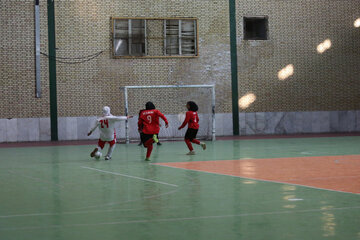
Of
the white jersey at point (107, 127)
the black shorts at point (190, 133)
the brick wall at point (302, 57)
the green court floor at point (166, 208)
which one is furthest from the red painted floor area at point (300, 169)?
the brick wall at point (302, 57)

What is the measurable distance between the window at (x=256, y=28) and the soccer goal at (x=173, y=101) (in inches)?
163

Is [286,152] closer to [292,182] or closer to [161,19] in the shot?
[292,182]

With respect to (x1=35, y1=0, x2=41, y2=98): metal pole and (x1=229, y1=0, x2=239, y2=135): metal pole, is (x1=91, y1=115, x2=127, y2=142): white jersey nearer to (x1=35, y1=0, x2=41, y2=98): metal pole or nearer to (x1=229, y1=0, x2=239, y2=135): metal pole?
(x1=35, y1=0, x2=41, y2=98): metal pole

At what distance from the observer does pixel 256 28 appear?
1286 inches

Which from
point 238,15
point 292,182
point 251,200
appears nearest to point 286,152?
A: point 292,182

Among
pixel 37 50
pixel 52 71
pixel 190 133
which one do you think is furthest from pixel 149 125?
pixel 37 50

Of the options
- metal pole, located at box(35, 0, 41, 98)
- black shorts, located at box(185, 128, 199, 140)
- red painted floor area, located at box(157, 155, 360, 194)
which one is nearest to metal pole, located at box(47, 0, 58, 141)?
metal pole, located at box(35, 0, 41, 98)

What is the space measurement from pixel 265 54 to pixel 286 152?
550 inches

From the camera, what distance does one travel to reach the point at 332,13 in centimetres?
3281

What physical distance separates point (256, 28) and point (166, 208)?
25.5 meters

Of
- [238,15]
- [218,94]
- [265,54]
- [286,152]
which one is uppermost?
[238,15]

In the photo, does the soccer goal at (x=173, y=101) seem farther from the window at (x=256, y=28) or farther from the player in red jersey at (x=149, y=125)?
the player in red jersey at (x=149, y=125)

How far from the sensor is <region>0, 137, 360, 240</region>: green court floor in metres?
6.52

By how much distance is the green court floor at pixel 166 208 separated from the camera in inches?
257
